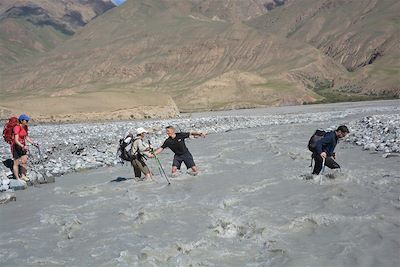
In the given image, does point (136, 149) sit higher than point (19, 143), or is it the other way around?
point (19, 143)

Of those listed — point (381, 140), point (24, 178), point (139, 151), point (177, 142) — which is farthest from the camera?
point (381, 140)

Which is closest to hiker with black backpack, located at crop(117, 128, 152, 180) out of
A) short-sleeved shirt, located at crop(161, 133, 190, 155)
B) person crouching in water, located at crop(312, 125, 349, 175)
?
short-sleeved shirt, located at crop(161, 133, 190, 155)

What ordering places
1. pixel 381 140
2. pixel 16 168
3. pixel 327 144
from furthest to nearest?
1. pixel 381 140
2. pixel 16 168
3. pixel 327 144

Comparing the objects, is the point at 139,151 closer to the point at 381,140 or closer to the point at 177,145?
the point at 177,145

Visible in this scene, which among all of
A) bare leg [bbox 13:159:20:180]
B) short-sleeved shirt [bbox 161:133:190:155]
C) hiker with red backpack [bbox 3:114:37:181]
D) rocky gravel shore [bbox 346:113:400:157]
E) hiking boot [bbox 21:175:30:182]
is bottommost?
rocky gravel shore [bbox 346:113:400:157]

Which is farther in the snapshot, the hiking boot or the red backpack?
the hiking boot

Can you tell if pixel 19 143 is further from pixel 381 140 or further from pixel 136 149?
pixel 381 140

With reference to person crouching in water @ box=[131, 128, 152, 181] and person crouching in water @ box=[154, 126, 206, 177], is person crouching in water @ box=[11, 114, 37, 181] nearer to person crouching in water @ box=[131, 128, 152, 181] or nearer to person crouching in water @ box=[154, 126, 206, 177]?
person crouching in water @ box=[131, 128, 152, 181]

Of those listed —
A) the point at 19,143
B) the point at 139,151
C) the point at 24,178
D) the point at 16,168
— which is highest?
the point at 19,143

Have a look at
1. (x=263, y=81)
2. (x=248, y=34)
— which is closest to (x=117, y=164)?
(x=263, y=81)

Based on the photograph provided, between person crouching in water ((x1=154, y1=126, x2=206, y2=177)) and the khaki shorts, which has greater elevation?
person crouching in water ((x1=154, y1=126, x2=206, y2=177))

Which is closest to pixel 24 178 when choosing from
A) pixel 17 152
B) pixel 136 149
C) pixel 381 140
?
pixel 17 152

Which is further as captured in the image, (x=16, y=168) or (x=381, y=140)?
(x=381, y=140)

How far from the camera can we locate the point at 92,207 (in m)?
12.5
